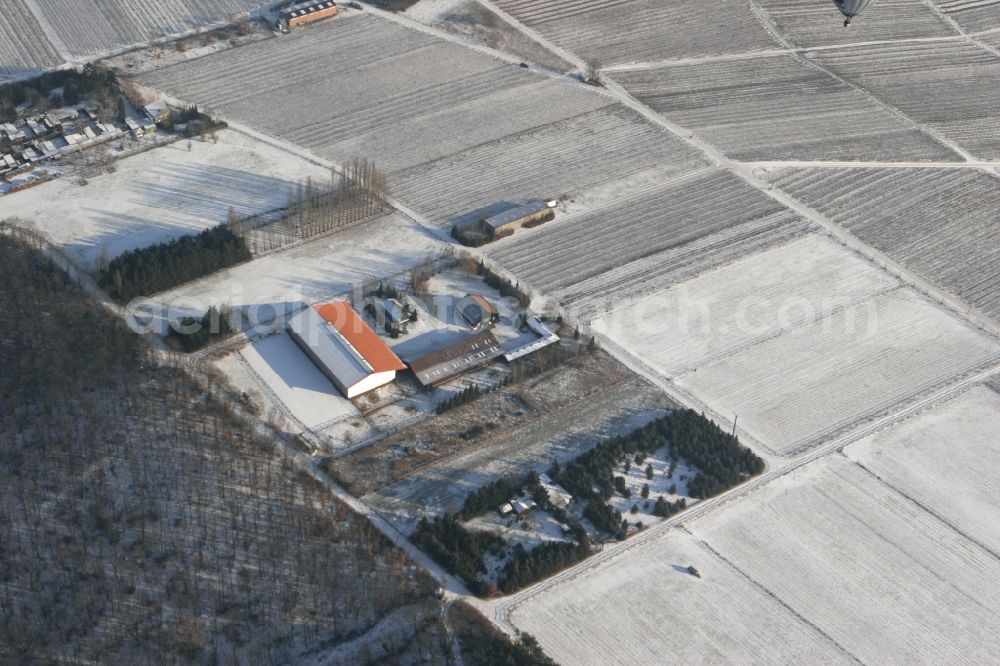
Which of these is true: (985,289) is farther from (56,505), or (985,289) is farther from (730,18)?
(56,505)

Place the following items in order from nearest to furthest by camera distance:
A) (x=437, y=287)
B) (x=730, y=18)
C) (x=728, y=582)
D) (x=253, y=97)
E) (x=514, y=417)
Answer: (x=728, y=582) < (x=514, y=417) < (x=437, y=287) < (x=253, y=97) < (x=730, y=18)

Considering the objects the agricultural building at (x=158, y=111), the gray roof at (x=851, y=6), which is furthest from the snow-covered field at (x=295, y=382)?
the gray roof at (x=851, y=6)

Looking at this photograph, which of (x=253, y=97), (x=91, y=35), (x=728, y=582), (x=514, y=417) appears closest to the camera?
(x=728, y=582)

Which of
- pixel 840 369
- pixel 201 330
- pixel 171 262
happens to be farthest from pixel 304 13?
pixel 840 369

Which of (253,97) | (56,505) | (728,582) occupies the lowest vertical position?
(728,582)

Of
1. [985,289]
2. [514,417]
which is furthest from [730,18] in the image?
[514,417]

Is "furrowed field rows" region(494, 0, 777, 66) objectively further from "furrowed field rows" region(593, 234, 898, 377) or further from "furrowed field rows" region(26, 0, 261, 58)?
"furrowed field rows" region(593, 234, 898, 377)

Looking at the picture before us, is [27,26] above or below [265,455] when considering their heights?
above

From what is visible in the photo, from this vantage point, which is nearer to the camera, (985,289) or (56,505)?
(56,505)

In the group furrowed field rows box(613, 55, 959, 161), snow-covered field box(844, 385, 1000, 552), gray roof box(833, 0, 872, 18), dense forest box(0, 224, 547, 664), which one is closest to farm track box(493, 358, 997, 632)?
snow-covered field box(844, 385, 1000, 552)
